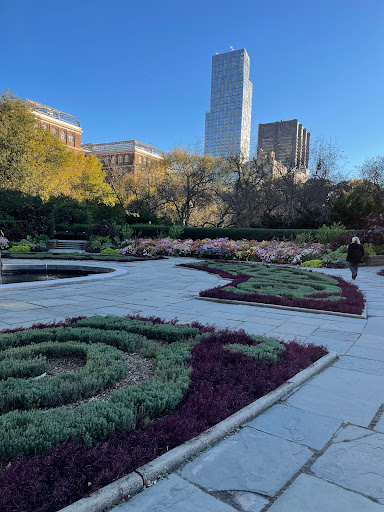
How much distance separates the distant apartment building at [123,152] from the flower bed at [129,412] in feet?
206

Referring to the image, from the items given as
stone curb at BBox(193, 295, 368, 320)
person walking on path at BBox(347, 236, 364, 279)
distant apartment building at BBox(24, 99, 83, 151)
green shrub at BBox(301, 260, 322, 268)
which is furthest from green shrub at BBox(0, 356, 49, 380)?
distant apartment building at BBox(24, 99, 83, 151)

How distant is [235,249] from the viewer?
1595 cm

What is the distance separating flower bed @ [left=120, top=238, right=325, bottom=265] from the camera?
14.4 m

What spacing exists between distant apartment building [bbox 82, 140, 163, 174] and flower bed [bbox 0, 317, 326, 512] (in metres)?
62.8

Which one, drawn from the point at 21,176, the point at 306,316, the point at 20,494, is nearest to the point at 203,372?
the point at 20,494

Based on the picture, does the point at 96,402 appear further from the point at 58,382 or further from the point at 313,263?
the point at 313,263

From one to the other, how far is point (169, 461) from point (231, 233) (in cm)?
2013

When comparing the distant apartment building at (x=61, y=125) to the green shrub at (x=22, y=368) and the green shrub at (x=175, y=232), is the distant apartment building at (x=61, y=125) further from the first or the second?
the green shrub at (x=22, y=368)

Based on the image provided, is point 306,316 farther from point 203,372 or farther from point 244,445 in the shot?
point 244,445

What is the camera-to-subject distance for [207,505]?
4.91ft

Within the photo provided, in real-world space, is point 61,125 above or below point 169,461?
above

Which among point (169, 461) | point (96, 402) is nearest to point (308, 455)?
point (169, 461)

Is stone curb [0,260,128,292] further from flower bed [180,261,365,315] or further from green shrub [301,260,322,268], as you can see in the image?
green shrub [301,260,322,268]

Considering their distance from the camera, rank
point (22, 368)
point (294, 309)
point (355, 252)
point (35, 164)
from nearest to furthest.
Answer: point (22, 368) < point (294, 309) < point (355, 252) < point (35, 164)
